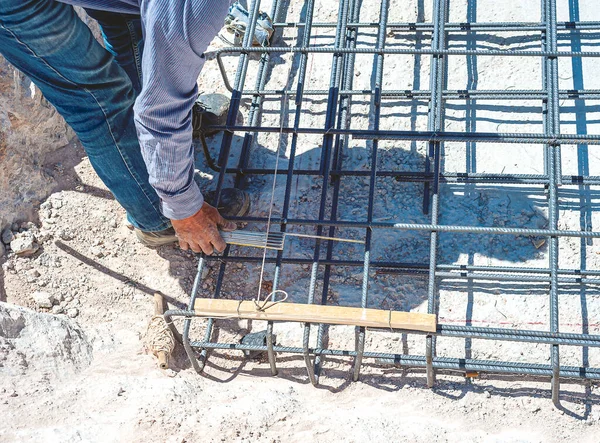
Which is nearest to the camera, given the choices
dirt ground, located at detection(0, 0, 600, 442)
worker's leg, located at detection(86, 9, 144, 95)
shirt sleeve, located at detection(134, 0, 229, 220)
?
shirt sleeve, located at detection(134, 0, 229, 220)

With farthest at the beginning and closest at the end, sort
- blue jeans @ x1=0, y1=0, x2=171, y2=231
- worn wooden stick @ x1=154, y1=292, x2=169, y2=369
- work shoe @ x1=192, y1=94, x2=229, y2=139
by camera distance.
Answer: work shoe @ x1=192, y1=94, x2=229, y2=139 → worn wooden stick @ x1=154, y1=292, x2=169, y2=369 → blue jeans @ x1=0, y1=0, x2=171, y2=231

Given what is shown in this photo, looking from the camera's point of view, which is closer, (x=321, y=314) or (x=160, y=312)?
(x=321, y=314)

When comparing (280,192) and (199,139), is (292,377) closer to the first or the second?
(280,192)

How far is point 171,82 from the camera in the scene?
170 centimetres

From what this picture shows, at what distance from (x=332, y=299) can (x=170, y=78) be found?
109 centimetres

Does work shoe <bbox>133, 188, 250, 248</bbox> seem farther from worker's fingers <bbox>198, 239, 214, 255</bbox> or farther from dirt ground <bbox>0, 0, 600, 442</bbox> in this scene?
worker's fingers <bbox>198, 239, 214, 255</bbox>

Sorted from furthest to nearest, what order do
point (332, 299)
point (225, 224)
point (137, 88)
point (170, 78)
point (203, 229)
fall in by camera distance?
point (137, 88), point (332, 299), point (225, 224), point (203, 229), point (170, 78)

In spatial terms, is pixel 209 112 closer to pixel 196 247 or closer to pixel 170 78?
pixel 196 247

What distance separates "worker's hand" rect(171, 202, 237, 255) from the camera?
2.21 meters

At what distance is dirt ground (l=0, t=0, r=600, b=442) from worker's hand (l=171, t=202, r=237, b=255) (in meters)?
0.27

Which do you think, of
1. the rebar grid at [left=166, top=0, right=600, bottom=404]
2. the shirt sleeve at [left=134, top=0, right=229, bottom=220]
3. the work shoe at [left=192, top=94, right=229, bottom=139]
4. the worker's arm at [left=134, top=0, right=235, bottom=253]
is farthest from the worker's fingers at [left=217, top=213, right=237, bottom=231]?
the work shoe at [left=192, top=94, right=229, bottom=139]

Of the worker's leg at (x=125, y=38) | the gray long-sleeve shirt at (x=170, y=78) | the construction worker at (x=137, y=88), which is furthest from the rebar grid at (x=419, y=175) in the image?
the gray long-sleeve shirt at (x=170, y=78)

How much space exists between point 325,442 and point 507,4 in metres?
2.06

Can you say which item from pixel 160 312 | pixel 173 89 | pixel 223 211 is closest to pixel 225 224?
pixel 223 211
